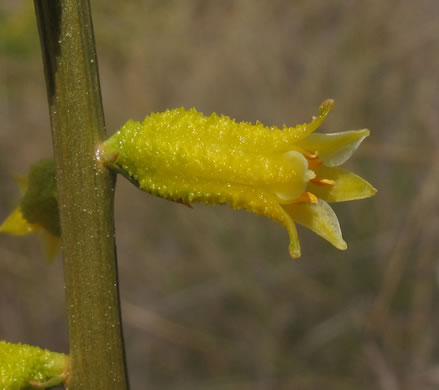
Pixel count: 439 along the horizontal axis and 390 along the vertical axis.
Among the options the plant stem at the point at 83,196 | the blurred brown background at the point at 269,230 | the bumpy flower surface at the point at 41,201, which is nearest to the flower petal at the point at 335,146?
the plant stem at the point at 83,196

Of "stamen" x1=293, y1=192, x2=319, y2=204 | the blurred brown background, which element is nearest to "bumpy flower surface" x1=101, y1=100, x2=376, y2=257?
"stamen" x1=293, y1=192, x2=319, y2=204

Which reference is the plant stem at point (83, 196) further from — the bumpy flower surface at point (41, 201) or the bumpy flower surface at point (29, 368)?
the bumpy flower surface at point (41, 201)

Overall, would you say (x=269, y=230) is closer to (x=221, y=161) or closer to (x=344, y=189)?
(x=344, y=189)

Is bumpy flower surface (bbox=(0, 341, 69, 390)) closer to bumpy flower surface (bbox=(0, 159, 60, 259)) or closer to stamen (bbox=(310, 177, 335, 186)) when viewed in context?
bumpy flower surface (bbox=(0, 159, 60, 259))

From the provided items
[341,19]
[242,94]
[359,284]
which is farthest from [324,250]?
[341,19]

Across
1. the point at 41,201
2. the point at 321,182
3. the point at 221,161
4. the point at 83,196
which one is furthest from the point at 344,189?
the point at 41,201

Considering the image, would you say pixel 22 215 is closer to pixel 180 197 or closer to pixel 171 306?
pixel 180 197
